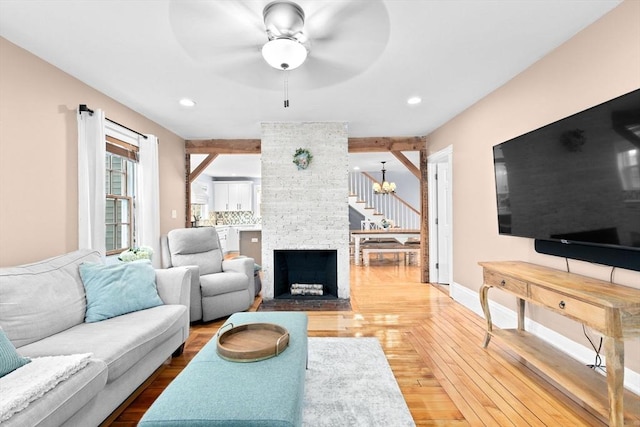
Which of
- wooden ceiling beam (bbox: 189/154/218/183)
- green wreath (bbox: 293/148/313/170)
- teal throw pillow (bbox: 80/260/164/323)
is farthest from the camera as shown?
wooden ceiling beam (bbox: 189/154/218/183)

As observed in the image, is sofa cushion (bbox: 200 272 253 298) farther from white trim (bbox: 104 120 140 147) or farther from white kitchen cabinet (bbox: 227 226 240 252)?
white kitchen cabinet (bbox: 227 226 240 252)

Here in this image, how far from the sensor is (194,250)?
3.78 meters

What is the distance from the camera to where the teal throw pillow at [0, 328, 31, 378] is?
4.27 ft

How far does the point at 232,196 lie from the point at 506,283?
328 inches

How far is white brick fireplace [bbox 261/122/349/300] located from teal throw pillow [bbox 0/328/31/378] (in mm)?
2828

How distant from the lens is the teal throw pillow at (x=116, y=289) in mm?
2084

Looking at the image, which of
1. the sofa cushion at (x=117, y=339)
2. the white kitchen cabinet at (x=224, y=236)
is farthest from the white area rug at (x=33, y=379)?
the white kitchen cabinet at (x=224, y=236)

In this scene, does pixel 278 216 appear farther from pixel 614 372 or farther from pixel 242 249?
pixel 614 372

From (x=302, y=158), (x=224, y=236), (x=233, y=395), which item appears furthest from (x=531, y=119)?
(x=224, y=236)

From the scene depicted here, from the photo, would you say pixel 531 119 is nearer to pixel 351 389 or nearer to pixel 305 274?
pixel 351 389

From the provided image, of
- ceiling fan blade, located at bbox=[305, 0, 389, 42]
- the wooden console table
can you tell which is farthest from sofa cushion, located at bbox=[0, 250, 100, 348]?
the wooden console table

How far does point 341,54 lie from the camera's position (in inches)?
90.0

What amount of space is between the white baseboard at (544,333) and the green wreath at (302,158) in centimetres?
268

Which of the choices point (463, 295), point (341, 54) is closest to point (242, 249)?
point (463, 295)
